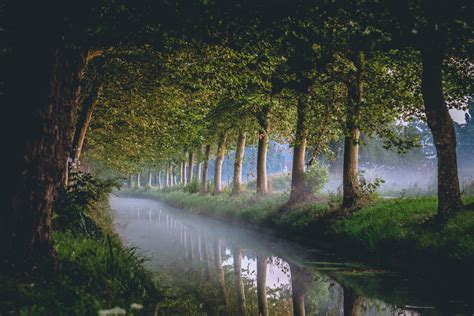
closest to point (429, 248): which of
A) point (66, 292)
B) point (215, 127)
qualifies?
point (66, 292)

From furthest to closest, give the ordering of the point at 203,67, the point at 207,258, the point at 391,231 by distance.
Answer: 1. the point at 207,258
2. the point at 203,67
3. the point at 391,231

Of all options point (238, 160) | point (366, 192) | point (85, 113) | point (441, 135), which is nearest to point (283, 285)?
point (441, 135)

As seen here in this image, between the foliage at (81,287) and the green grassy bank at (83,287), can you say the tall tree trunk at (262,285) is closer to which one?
the green grassy bank at (83,287)

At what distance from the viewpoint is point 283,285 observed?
1043cm

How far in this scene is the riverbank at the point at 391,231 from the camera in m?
10.6

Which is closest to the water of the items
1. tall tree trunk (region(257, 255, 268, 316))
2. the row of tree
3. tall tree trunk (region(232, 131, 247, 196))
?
tall tree trunk (region(257, 255, 268, 316))

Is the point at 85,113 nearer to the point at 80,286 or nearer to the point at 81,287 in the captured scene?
the point at 80,286

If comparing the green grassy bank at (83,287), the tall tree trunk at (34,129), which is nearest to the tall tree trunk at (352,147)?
the green grassy bank at (83,287)

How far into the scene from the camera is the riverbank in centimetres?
1062

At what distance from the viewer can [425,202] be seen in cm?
1526

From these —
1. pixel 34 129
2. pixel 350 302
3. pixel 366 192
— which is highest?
pixel 34 129

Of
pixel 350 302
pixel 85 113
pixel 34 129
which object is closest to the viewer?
pixel 34 129

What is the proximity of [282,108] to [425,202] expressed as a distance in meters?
11.1

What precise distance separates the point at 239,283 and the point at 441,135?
6.79 meters
